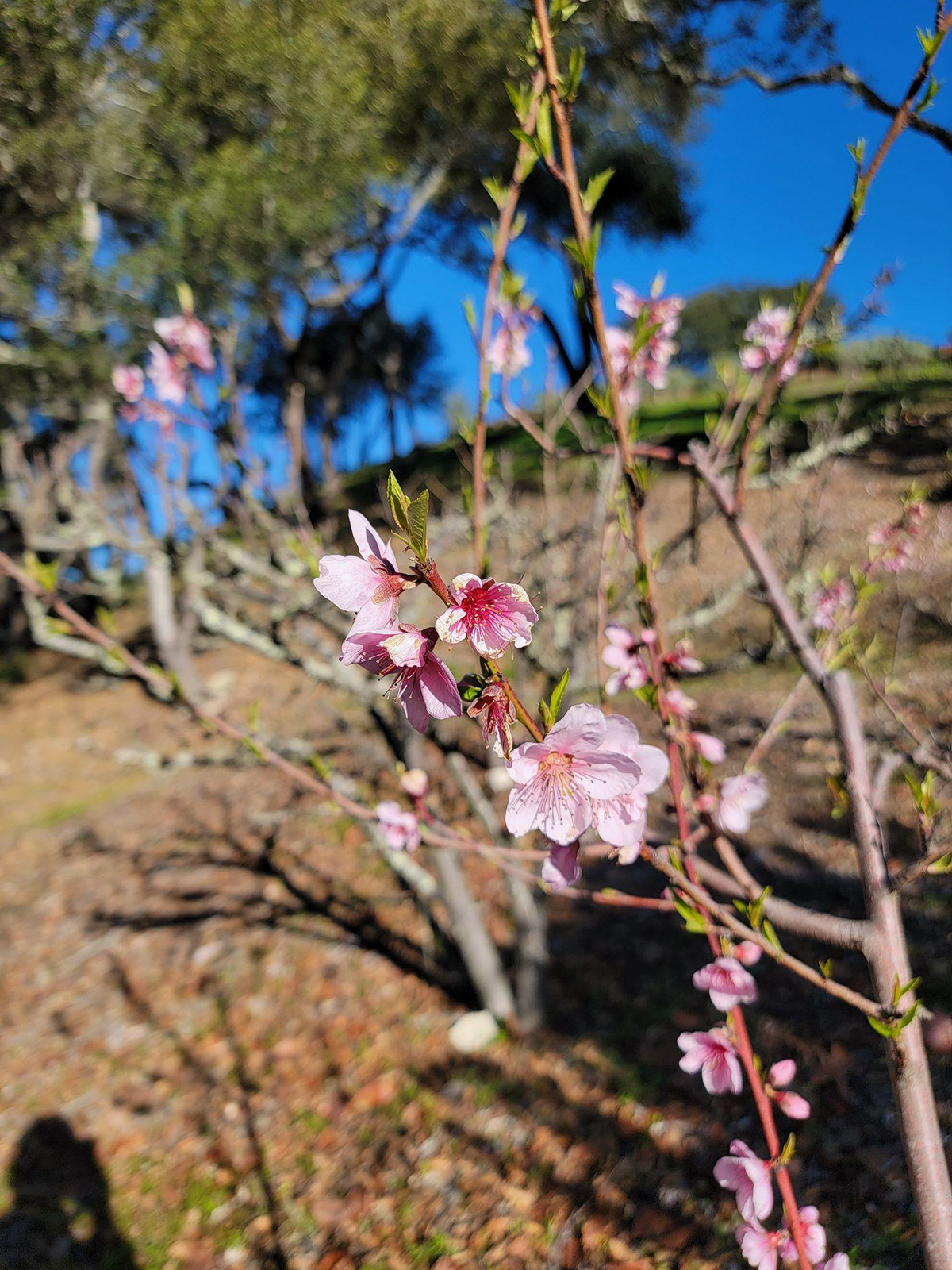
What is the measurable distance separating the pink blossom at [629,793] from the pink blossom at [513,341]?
1.50 metres

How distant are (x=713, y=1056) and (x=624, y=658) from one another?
2.22 feet

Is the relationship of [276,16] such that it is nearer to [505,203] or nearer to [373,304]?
[373,304]

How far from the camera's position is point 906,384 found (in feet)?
37.1

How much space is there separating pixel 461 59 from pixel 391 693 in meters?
8.63

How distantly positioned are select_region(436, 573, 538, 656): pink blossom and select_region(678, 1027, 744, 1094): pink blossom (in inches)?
33.2

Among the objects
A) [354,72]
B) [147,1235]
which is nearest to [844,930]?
[147,1235]

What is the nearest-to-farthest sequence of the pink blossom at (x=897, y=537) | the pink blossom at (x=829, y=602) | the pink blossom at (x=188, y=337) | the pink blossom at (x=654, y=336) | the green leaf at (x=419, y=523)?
the green leaf at (x=419, y=523) → the pink blossom at (x=654, y=336) → the pink blossom at (x=897, y=537) → the pink blossom at (x=829, y=602) → the pink blossom at (x=188, y=337)

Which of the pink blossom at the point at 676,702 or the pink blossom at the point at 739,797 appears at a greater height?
the pink blossom at the point at 676,702

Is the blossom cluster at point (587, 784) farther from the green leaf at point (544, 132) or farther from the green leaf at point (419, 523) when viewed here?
the green leaf at point (544, 132)

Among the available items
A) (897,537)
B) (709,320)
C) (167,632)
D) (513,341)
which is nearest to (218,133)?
(167,632)

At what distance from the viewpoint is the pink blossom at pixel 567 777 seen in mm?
770

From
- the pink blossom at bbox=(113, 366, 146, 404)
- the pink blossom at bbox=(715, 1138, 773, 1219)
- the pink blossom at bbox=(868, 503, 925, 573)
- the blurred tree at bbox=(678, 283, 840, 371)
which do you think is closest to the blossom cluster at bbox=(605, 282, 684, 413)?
A: the pink blossom at bbox=(868, 503, 925, 573)

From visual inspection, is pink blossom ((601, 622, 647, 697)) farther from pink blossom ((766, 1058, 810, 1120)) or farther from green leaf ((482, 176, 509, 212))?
green leaf ((482, 176, 509, 212))

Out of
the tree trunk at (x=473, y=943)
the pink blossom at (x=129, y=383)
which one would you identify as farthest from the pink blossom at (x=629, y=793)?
the pink blossom at (x=129, y=383)
